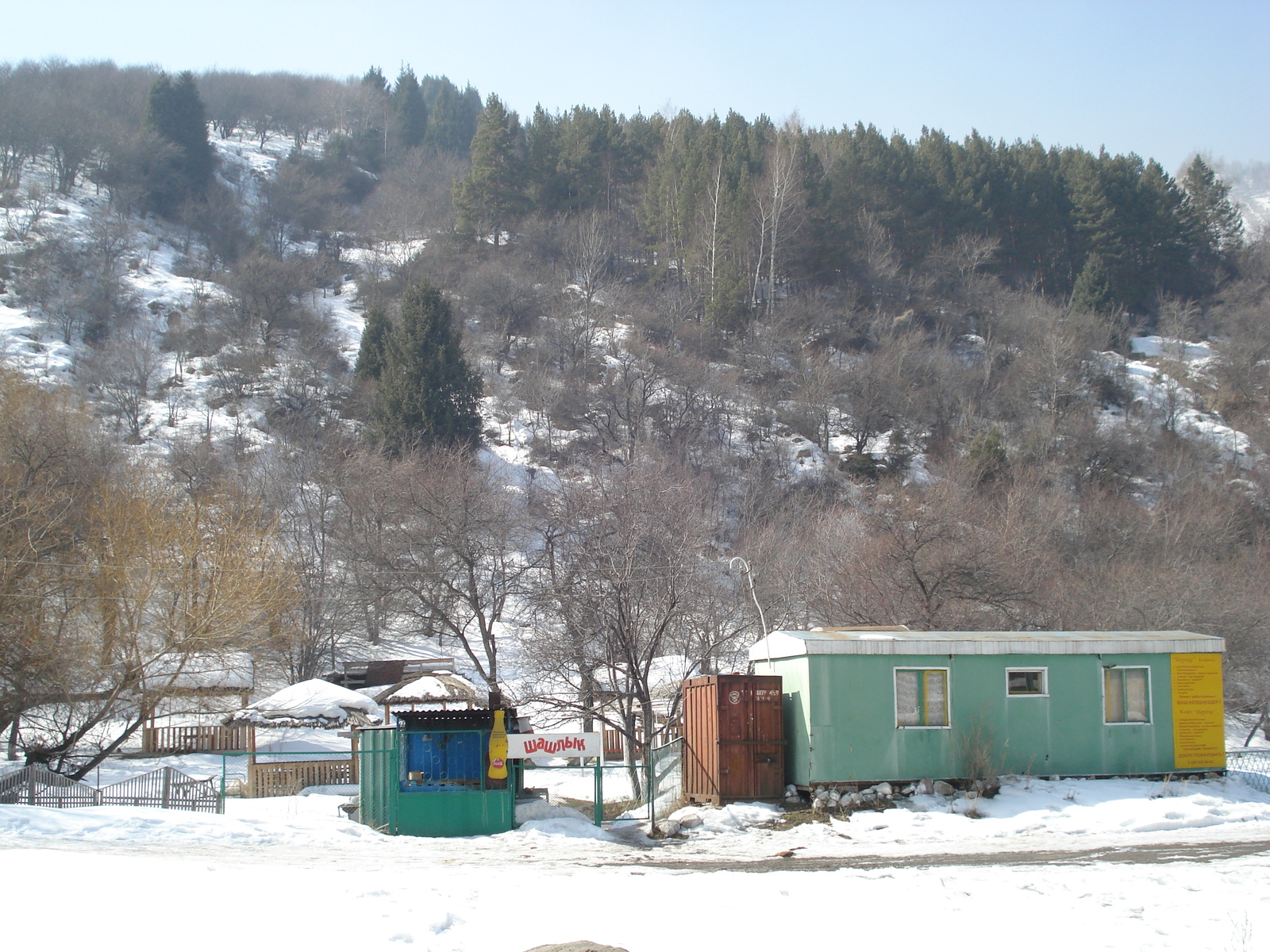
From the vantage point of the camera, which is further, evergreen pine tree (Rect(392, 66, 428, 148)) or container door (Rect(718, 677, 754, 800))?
evergreen pine tree (Rect(392, 66, 428, 148))

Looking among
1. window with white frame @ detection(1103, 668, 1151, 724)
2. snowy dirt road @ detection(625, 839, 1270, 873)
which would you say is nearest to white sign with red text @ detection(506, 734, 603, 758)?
snowy dirt road @ detection(625, 839, 1270, 873)

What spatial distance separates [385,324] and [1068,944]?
55685 millimetres

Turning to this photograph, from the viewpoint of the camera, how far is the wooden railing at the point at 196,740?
28109mm

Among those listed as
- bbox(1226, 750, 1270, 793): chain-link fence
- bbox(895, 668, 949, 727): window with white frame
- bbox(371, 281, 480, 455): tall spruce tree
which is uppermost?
bbox(371, 281, 480, 455): tall spruce tree

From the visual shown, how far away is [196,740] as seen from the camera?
2889 cm

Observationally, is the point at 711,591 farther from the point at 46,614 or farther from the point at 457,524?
the point at 46,614

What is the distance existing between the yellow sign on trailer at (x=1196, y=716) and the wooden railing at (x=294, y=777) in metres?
17.0

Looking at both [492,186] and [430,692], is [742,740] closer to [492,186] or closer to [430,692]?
[430,692]

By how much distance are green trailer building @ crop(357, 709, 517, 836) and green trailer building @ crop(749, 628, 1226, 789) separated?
5.06 m

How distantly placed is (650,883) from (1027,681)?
9582 millimetres

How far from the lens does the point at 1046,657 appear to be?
54.2 ft

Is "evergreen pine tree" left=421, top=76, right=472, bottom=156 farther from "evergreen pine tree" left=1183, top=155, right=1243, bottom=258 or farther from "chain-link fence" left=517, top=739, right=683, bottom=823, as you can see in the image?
"chain-link fence" left=517, top=739, right=683, bottom=823

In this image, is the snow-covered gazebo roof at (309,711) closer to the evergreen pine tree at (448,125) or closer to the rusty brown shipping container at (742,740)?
the rusty brown shipping container at (742,740)

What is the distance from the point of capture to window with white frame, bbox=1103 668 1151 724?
1672cm
